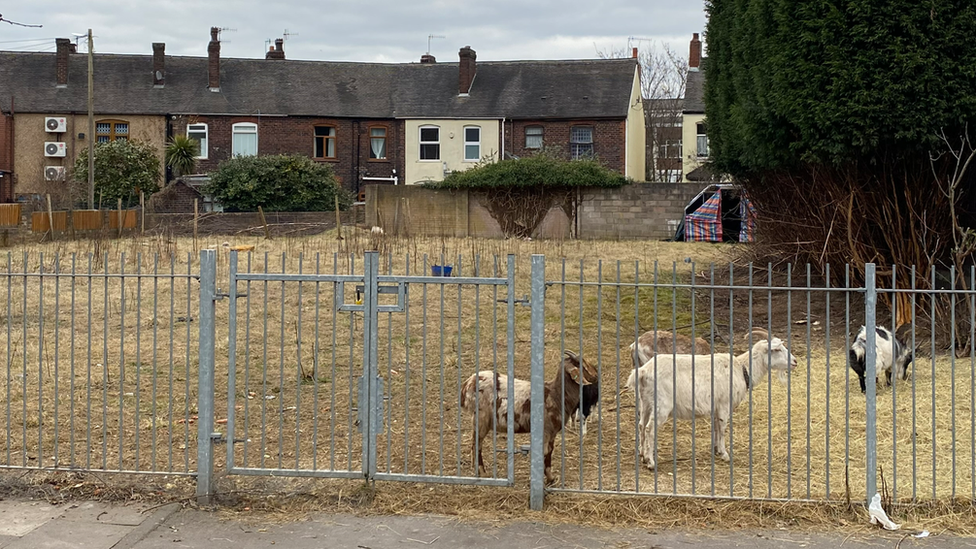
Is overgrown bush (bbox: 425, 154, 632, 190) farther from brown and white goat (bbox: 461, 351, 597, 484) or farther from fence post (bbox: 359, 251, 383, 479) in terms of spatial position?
fence post (bbox: 359, 251, 383, 479)

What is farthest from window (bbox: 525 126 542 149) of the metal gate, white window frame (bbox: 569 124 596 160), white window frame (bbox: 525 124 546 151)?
the metal gate

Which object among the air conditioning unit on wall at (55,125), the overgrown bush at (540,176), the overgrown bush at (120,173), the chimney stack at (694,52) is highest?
the chimney stack at (694,52)

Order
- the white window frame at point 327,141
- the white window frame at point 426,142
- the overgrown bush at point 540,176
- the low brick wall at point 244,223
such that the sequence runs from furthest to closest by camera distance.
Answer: the white window frame at point 327,141 < the white window frame at point 426,142 < the overgrown bush at point 540,176 < the low brick wall at point 244,223

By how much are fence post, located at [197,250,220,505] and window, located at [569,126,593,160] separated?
38.6 m

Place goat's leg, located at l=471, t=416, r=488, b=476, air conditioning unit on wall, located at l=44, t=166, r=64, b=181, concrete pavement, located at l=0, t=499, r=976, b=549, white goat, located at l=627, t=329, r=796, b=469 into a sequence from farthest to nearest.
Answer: air conditioning unit on wall, located at l=44, t=166, r=64, b=181
white goat, located at l=627, t=329, r=796, b=469
goat's leg, located at l=471, t=416, r=488, b=476
concrete pavement, located at l=0, t=499, r=976, b=549

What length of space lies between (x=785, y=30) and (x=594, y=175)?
63.5 ft

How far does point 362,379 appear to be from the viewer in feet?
22.7

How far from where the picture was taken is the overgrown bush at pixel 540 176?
106 feet

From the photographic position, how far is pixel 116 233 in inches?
1123

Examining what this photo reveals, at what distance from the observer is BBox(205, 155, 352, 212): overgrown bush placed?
124ft

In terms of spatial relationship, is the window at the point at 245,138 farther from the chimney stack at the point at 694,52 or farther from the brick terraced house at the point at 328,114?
the chimney stack at the point at 694,52

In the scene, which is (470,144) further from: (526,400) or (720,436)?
(526,400)

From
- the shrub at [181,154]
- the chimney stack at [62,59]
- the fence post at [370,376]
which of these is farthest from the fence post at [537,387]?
the chimney stack at [62,59]

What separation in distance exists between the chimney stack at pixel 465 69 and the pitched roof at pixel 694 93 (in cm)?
960
